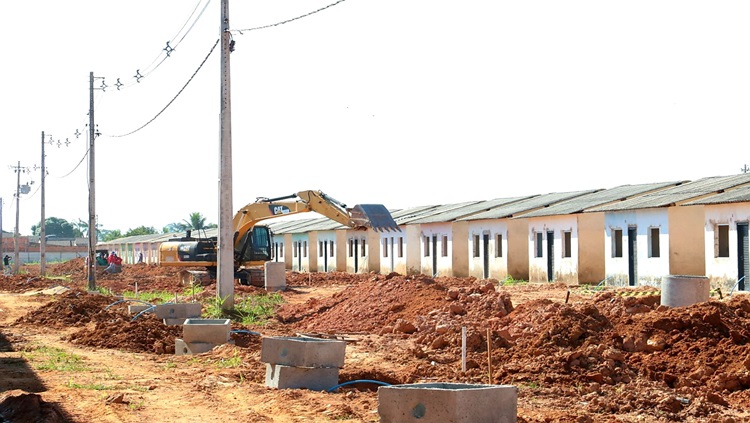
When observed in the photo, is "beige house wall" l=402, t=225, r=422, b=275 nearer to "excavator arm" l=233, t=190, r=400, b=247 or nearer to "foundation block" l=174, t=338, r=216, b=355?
"excavator arm" l=233, t=190, r=400, b=247

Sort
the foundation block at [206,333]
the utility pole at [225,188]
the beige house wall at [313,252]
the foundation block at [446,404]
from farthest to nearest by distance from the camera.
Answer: the beige house wall at [313,252]
the utility pole at [225,188]
the foundation block at [206,333]
the foundation block at [446,404]

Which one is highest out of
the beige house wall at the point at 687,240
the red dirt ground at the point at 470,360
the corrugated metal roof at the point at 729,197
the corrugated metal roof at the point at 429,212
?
the corrugated metal roof at the point at 429,212

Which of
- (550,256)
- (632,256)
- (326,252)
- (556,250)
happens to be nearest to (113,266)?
(326,252)

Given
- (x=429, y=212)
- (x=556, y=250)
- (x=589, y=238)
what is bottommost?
(x=556, y=250)

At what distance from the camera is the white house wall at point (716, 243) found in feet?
84.8

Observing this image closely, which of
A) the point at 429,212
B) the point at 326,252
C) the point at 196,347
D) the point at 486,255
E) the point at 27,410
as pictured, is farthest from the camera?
the point at 326,252

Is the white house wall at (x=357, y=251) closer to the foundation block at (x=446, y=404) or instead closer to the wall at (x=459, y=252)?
the wall at (x=459, y=252)

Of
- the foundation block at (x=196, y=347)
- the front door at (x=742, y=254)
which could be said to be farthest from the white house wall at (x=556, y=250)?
the foundation block at (x=196, y=347)

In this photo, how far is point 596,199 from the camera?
35562 mm

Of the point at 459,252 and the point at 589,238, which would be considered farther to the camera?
the point at 459,252

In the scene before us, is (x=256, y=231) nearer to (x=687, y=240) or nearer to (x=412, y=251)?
(x=412, y=251)

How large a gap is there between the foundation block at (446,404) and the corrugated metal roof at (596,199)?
80.8ft

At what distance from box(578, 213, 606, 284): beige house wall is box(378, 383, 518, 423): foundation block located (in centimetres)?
2558

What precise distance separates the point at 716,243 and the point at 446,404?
21.2 metres
